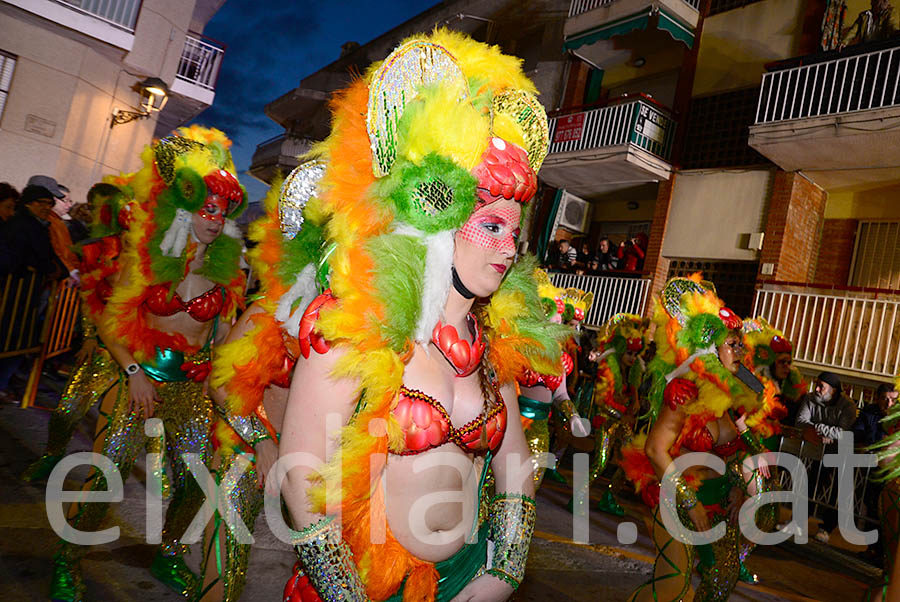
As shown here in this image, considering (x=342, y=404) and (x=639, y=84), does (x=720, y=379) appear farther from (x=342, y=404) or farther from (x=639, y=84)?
(x=639, y=84)

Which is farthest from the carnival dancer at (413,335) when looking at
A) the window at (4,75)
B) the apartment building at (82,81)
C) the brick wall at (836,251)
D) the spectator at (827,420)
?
the window at (4,75)

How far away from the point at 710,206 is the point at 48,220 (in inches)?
449

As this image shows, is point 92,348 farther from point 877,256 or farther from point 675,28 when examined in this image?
point 675,28

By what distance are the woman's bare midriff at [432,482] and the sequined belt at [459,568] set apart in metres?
0.04

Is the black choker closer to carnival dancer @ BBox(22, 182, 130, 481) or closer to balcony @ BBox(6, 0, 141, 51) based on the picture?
carnival dancer @ BBox(22, 182, 130, 481)

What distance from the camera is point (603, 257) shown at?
44.8ft

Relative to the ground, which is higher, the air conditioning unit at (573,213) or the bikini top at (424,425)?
the air conditioning unit at (573,213)

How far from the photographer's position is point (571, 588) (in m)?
4.37

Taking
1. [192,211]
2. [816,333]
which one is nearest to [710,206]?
[816,333]

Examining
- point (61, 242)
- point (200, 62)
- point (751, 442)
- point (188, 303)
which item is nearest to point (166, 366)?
point (188, 303)

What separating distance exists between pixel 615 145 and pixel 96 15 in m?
11.1

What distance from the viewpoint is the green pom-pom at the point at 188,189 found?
11.2 ft

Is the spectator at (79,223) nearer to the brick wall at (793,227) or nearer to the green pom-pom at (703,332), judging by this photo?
the green pom-pom at (703,332)

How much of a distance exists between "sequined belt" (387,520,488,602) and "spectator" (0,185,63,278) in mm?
6024
